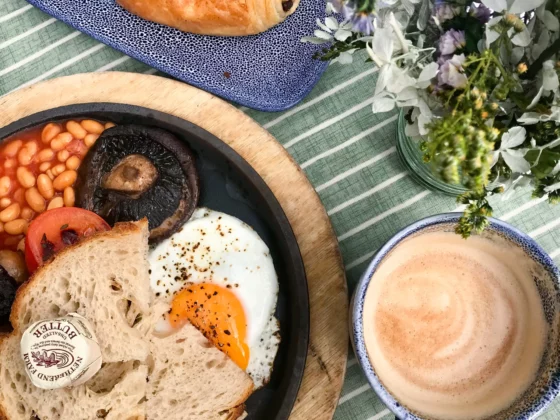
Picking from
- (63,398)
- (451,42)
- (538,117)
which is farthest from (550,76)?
(63,398)

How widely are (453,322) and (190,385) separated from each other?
692mm

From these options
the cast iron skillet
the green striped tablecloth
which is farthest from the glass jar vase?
the cast iron skillet

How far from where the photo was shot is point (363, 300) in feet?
4.29

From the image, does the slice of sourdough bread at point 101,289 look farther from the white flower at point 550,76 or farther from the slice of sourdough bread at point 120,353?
the white flower at point 550,76

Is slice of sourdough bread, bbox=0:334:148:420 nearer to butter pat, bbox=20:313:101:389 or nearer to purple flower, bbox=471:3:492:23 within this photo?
butter pat, bbox=20:313:101:389

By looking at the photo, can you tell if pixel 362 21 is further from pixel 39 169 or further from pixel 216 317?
pixel 39 169

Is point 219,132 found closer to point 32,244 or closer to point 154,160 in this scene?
point 154,160

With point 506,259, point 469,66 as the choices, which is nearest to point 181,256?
point 506,259

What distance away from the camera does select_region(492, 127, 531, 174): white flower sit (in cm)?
96

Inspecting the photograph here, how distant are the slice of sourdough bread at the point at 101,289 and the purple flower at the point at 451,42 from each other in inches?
34.2

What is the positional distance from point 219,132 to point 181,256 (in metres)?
0.37

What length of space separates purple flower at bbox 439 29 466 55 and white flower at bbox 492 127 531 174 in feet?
0.55

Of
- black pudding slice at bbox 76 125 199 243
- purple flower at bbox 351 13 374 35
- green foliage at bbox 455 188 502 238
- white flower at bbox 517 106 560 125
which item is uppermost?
purple flower at bbox 351 13 374 35

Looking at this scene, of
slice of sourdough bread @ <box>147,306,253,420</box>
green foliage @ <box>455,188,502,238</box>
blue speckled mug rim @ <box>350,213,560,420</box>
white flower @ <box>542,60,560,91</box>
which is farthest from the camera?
slice of sourdough bread @ <box>147,306,253,420</box>
